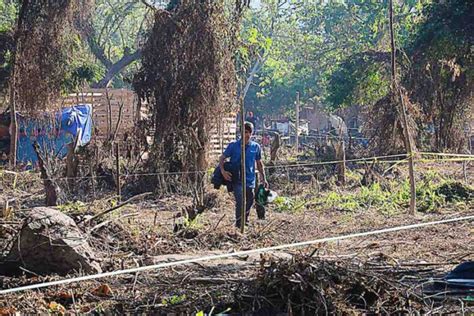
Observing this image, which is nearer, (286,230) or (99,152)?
(286,230)

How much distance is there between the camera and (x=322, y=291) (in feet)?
18.2

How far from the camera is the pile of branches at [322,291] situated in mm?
5559

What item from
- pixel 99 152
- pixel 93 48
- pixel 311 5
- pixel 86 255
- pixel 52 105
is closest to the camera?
pixel 86 255

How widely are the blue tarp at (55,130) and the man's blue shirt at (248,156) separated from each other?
10.4 m

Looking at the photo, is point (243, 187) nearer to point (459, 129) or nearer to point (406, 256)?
point (406, 256)

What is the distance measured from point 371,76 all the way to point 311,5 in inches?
1093

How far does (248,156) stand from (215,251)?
1.86 meters

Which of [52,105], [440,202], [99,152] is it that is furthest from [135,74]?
[440,202]

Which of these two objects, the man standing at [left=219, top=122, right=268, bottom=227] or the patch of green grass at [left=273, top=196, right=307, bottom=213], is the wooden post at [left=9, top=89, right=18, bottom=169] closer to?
the patch of green grass at [left=273, top=196, right=307, bottom=213]

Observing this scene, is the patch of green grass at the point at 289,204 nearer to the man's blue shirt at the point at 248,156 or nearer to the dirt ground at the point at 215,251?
the dirt ground at the point at 215,251

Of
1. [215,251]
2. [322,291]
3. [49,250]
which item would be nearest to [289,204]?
[215,251]

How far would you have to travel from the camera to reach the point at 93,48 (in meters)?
37.2

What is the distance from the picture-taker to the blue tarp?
2008 cm

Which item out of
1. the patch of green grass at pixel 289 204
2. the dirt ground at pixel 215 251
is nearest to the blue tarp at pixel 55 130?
the dirt ground at pixel 215 251
